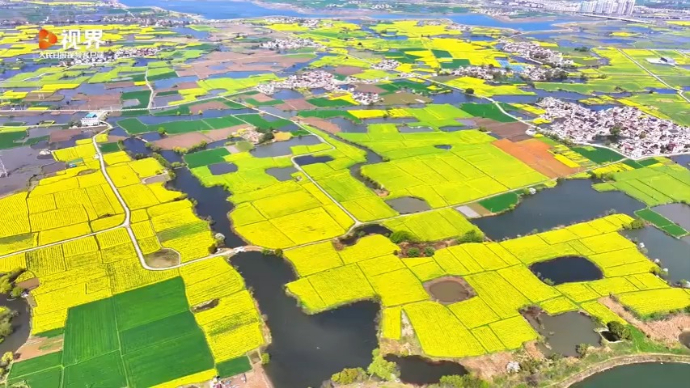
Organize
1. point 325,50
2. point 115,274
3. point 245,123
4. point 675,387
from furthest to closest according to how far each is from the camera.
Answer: point 325,50 < point 245,123 < point 115,274 < point 675,387

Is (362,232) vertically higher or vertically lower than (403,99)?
lower

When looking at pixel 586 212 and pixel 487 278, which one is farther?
pixel 586 212

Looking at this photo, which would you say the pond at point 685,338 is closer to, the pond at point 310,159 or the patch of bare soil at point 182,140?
the pond at point 310,159

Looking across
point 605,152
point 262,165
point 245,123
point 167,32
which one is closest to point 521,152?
point 605,152

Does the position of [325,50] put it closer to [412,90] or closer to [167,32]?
[412,90]

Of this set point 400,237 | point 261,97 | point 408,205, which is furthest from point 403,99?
point 400,237

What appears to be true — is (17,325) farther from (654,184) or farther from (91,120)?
(654,184)
